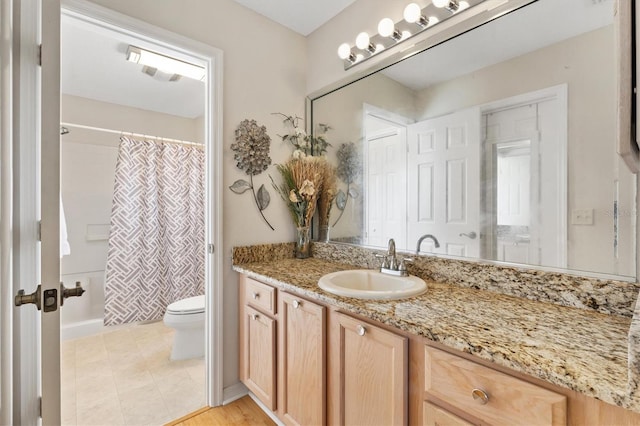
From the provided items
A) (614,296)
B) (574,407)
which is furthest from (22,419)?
(614,296)

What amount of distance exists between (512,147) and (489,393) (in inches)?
36.0

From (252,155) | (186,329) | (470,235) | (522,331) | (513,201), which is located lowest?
(186,329)

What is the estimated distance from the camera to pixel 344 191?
1.92 meters

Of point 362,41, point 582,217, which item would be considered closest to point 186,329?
point 362,41

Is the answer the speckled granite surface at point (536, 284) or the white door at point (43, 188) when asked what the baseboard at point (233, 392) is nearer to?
the white door at point (43, 188)

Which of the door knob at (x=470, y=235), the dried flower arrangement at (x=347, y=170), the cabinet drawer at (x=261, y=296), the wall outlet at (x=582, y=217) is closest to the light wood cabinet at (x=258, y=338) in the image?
the cabinet drawer at (x=261, y=296)

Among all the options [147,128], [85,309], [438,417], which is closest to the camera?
[438,417]

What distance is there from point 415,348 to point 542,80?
1.09 meters

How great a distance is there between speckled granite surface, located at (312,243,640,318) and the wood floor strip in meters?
1.18

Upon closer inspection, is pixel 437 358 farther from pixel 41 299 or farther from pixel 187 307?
pixel 187 307

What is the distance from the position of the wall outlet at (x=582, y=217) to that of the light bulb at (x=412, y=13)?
44.3 inches

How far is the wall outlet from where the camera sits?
1015 mm

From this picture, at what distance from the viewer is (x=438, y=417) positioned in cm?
83

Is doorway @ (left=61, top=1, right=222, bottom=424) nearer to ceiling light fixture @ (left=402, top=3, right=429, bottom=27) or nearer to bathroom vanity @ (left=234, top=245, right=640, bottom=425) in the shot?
bathroom vanity @ (left=234, top=245, right=640, bottom=425)
